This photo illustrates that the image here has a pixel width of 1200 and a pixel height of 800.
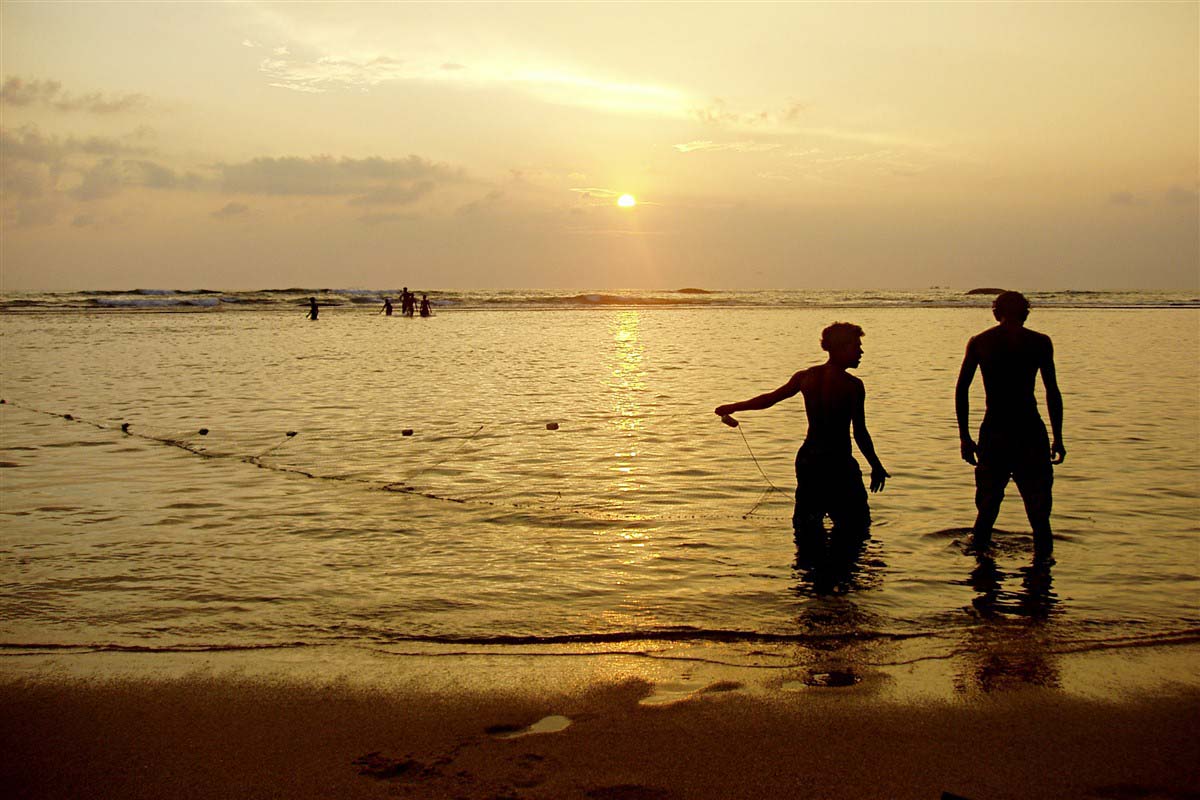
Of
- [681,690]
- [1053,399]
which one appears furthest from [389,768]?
[1053,399]

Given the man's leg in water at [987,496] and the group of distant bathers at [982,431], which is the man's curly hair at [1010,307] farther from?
the man's leg in water at [987,496]

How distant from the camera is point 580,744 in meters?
3.94

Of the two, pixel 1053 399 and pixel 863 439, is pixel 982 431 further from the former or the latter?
pixel 863 439

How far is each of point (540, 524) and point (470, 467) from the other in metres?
2.74

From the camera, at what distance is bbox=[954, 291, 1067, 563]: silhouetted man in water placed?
6.87 meters

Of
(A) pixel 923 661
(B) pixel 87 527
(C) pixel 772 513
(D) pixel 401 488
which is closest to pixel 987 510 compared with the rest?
(C) pixel 772 513

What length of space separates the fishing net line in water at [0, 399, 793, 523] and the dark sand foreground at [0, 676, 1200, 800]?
4.03 metres

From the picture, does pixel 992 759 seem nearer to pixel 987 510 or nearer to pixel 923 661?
pixel 923 661

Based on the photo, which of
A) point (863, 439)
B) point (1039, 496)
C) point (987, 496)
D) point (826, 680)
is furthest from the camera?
point (863, 439)

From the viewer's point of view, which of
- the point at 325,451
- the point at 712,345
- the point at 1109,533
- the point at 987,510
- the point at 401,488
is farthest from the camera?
the point at 712,345

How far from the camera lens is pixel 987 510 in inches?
280

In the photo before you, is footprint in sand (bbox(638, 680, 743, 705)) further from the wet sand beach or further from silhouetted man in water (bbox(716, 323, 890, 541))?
silhouetted man in water (bbox(716, 323, 890, 541))

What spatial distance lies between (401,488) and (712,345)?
23014mm

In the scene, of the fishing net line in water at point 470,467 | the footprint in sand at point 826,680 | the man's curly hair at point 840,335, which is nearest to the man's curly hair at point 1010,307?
the man's curly hair at point 840,335
